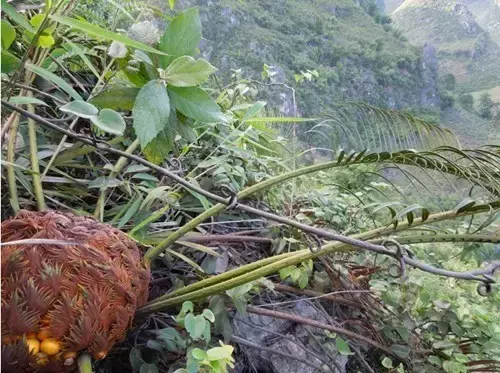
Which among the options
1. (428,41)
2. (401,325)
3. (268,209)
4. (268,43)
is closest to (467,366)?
(401,325)

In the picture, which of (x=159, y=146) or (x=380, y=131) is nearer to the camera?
(x=159, y=146)

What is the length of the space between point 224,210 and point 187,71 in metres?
0.18

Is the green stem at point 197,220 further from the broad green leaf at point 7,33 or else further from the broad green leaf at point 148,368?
the broad green leaf at point 7,33

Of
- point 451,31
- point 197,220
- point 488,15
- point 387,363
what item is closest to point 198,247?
point 197,220

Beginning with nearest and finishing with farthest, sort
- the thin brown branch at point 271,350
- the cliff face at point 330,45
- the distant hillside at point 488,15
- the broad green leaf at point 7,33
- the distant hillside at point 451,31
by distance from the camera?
1. the broad green leaf at point 7,33
2. the thin brown branch at point 271,350
3. the cliff face at point 330,45
4. the distant hillside at point 488,15
5. the distant hillside at point 451,31

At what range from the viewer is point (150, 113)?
14.0 inches

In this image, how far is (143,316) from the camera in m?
0.42

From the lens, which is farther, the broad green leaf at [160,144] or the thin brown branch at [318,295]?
the thin brown branch at [318,295]

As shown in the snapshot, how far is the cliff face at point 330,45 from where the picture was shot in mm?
8031

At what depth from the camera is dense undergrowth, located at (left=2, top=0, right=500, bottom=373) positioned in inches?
14.8

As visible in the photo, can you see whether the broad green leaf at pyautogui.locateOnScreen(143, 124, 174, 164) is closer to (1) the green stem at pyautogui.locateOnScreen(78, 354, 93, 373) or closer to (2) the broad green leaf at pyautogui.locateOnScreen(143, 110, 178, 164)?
(2) the broad green leaf at pyautogui.locateOnScreen(143, 110, 178, 164)

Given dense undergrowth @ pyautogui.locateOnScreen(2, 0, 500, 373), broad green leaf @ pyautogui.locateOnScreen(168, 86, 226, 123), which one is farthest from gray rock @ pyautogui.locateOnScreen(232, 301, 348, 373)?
broad green leaf @ pyautogui.locateOnScreen(168, 86, 226, 123)

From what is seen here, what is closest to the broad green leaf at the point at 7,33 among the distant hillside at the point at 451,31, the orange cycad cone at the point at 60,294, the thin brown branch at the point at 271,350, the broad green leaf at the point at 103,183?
the orange cycad cone at the point at 60,294

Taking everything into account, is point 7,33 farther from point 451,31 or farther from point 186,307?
point 451,31
